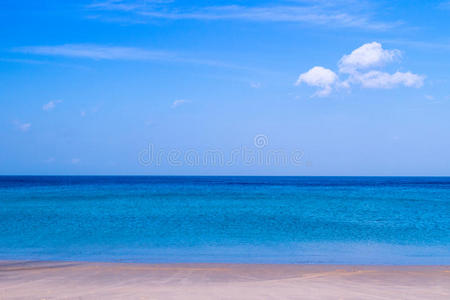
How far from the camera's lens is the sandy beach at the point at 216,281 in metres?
7.59

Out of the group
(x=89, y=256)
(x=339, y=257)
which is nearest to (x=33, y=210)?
(x=89, y=256)

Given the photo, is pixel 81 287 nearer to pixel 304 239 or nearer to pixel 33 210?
pixel 304 239

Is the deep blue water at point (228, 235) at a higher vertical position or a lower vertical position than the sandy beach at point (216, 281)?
lower

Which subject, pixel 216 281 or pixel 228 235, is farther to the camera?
pixel 228 235

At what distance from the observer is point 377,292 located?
7.86 metres

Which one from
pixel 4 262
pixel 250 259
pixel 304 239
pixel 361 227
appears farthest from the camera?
pixel 361 227

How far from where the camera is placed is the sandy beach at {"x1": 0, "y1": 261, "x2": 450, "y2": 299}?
7.59m

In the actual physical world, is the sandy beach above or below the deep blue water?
above

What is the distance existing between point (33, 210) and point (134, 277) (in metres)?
20.7

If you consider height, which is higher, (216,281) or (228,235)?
(216,281)

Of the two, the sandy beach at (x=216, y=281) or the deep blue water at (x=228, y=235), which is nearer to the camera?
the sandy beach at (x=216, y=281)

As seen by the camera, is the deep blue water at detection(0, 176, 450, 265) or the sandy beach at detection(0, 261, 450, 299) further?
the deep blue water at detection(0, 176, 450, 265)

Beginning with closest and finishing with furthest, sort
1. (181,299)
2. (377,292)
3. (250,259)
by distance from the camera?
(181,299) < (377,292) < (250,259)

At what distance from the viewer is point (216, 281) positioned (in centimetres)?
883
